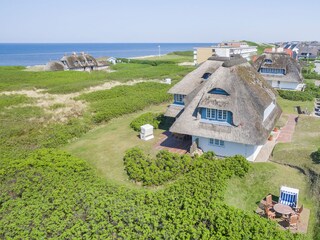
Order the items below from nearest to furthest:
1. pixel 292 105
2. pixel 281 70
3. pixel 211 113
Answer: pixel 211 113, pixel 292 105, pixel 281 70

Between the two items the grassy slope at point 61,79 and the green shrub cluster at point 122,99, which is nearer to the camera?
the green shrub cluster at point 122,99

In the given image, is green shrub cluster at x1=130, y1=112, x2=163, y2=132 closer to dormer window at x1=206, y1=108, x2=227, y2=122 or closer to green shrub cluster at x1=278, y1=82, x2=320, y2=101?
dormer window at x1=206, y1=108, x2=227, y2=122

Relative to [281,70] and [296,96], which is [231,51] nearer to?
[281,70]

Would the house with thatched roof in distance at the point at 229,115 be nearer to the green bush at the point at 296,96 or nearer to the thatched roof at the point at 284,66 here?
the green bush at the point at 296,96

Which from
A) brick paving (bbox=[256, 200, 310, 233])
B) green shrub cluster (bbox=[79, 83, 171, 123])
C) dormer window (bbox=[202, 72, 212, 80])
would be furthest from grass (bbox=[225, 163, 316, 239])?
green shrub cluster (bbox=[79, 83, 171, 123])

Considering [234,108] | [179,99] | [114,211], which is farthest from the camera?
[179,99]

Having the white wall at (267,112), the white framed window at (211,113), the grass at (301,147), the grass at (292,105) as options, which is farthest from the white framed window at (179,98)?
the grass at (292,105)

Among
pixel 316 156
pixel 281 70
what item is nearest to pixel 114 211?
pixel 316 156
